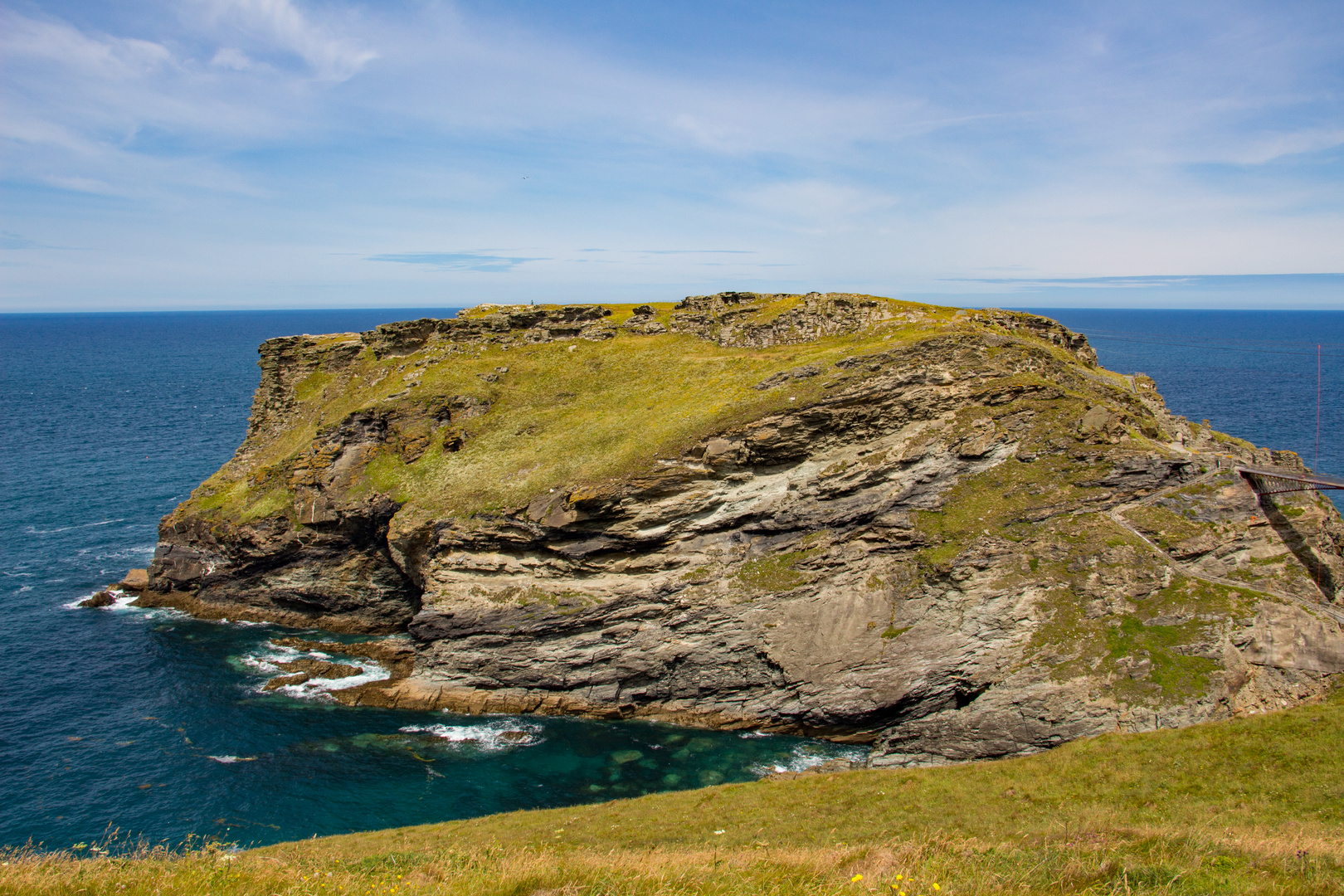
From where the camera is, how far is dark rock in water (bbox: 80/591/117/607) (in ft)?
206

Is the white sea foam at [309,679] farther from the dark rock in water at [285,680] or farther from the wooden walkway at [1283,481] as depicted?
the wooden walkway at [1283,481]

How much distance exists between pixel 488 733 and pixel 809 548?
23.3m

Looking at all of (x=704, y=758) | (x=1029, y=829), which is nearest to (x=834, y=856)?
(x=1029, y=829)

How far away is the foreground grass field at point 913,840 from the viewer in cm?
1598

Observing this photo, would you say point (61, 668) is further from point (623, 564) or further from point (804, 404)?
point (804, 404)

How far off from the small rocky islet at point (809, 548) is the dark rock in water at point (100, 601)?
2.32 metres

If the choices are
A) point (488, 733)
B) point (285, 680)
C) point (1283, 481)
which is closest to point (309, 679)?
point (285, 680)

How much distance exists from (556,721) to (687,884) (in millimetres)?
33081

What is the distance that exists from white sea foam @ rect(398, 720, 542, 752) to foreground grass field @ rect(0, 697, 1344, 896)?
1084cm

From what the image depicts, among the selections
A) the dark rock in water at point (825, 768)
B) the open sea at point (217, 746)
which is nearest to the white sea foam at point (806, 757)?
the open sea at point (217, 746)

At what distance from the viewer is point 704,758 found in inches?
1678

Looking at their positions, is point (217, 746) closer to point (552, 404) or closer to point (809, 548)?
point (552, 404)

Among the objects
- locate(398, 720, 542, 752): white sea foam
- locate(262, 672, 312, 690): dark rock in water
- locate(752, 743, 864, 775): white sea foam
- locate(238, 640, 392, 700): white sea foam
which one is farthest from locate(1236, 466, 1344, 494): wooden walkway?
locate(262, 672, 312, 690): dark rock in water

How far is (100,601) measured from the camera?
63.1m
